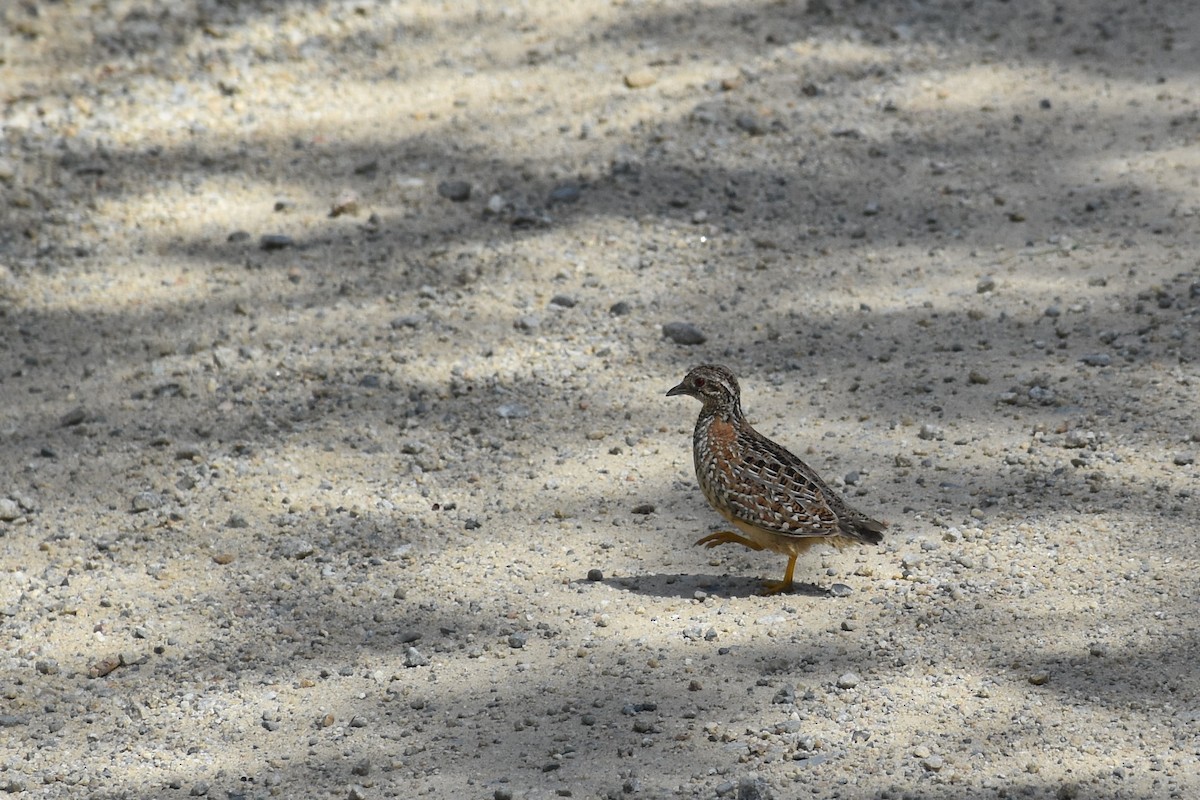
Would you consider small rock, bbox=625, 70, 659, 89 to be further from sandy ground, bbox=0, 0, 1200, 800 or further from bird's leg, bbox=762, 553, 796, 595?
bird's leg, bbox=762, 553, 796, 595

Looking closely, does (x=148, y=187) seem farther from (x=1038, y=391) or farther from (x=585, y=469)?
(x=1038, y=391)

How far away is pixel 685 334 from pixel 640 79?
2621 mm

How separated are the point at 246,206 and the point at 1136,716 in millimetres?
5753

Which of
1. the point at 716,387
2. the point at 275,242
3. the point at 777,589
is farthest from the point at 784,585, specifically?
the point at 275,242

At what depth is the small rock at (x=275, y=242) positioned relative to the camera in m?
8.12

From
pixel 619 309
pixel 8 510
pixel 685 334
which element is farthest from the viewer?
pixel 619 309

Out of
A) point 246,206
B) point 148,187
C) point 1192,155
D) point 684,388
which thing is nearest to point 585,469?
point 684,388

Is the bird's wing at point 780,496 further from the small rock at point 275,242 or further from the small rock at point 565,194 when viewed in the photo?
the small rock at point 275,242

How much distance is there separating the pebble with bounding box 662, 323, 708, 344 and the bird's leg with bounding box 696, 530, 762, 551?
1.60 metres

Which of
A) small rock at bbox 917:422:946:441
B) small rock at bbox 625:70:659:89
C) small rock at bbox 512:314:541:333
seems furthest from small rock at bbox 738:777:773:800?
small rock at bbox 625:70:659:89

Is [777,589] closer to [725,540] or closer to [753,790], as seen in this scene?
[725,540]

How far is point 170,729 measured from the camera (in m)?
5.05

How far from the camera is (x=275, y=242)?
8.12 m

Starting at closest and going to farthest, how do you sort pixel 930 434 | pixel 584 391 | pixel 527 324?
1. pixel 930 434
2. pixel 584 391
3. pixel 527 324
